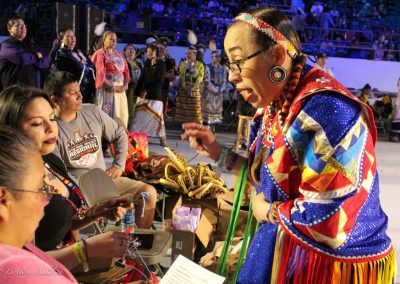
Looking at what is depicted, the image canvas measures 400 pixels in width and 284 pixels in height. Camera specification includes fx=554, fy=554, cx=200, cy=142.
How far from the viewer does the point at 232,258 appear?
277cm

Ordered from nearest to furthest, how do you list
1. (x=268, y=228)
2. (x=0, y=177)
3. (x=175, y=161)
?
(x=0, y=177)
(x=268, y=228)
(x=175, y=161)

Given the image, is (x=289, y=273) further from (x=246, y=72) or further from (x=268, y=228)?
(x=246, y=72)

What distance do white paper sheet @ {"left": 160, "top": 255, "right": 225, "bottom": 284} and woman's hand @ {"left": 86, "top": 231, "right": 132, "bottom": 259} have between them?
0.74 ft

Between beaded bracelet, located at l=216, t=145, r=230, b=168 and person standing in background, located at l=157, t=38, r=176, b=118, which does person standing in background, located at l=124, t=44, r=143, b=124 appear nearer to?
person standing in background, located at l=157, t=38, r=176, b=118

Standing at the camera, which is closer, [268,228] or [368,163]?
[368,163]

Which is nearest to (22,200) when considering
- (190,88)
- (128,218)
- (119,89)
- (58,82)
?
(128,218)

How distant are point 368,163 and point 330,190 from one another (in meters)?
0.18

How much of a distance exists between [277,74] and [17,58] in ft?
18.7

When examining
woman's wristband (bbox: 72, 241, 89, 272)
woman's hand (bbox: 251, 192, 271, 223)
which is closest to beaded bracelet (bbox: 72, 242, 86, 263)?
woman's wristband (bbox: 72, 241, 89, 272)

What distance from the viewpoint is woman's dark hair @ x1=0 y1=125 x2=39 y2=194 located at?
114cm

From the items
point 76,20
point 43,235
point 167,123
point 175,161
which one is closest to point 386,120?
point 167,123

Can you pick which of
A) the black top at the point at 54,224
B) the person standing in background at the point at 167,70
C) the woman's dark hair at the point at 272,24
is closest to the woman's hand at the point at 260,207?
the woman's dark hair at the point at 272,24

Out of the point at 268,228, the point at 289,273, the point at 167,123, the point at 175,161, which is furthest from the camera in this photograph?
the point at 167,123

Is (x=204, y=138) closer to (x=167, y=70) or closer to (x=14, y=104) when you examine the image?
(x=14, y=104)
